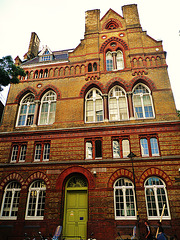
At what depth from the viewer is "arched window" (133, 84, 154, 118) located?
→ 56.6 ft

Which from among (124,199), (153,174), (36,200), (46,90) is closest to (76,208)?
(36,200)

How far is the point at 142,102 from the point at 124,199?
8.66m

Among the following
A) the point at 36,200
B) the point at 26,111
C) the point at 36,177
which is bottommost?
the point at 36,200

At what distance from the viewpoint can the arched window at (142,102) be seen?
17266mm

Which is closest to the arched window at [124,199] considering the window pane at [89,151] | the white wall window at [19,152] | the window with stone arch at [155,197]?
the window with stone arch at [155,197]

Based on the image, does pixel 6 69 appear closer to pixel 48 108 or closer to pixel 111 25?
pixel 48 108

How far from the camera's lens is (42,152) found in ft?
56.4

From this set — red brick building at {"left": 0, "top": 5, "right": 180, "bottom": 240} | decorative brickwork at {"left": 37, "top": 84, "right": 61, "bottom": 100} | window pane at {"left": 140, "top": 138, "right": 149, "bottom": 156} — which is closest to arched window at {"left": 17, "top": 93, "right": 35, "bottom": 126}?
red brick building at {"left": 0, "top": 5, "right": 180, "bottom": 240}

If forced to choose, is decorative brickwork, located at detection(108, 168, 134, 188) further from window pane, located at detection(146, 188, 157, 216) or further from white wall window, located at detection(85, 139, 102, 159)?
white wall window, located at detection(85, 139, 102, 159)

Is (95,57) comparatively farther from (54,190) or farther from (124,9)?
(54,190)

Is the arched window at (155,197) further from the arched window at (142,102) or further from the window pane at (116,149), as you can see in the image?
the arched window at (142,102)

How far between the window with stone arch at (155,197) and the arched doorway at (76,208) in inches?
189

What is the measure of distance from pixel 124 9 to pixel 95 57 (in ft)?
23.9

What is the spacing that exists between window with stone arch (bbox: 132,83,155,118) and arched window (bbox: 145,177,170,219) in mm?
5667
